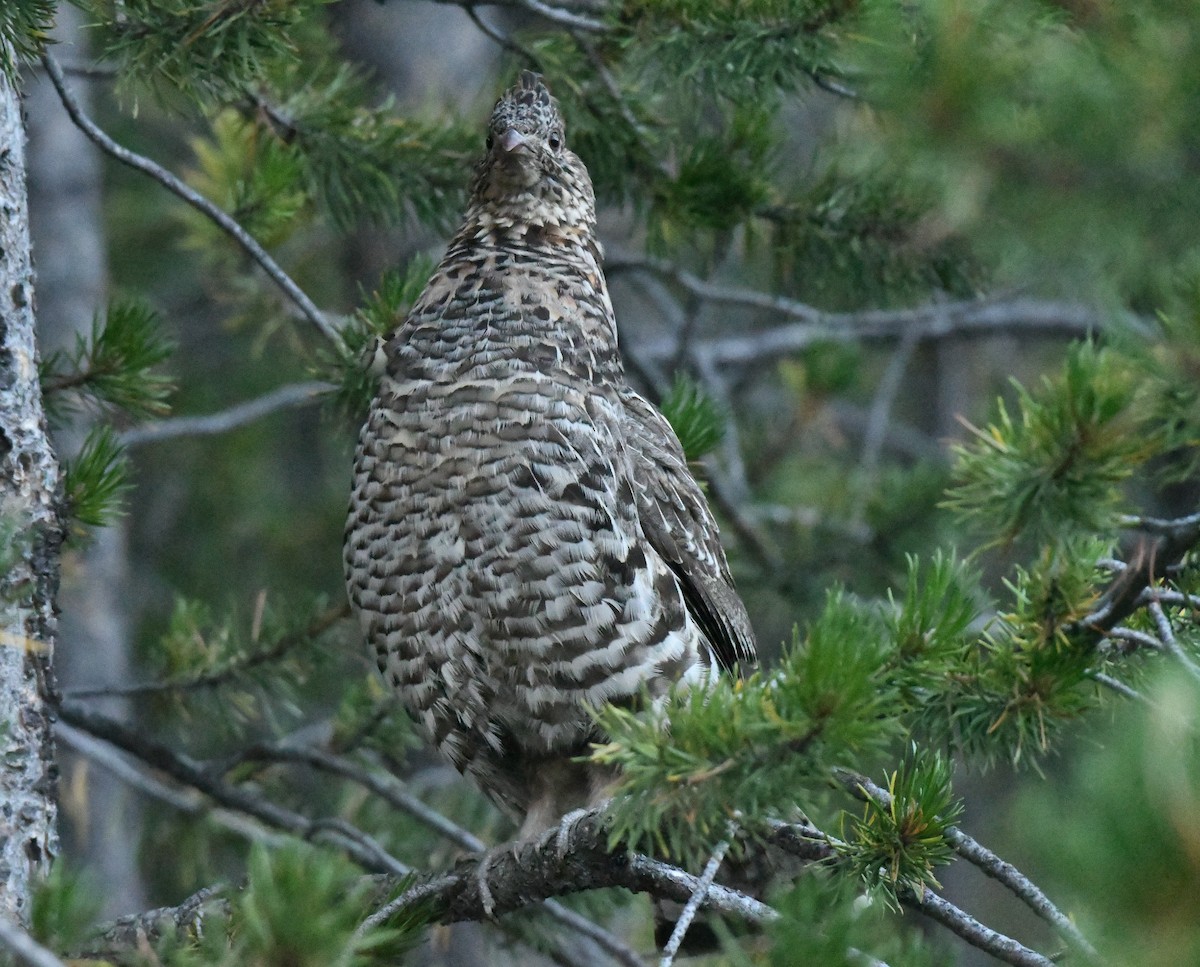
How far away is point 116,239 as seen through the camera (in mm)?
6379

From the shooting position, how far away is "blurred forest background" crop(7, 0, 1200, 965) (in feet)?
4.60

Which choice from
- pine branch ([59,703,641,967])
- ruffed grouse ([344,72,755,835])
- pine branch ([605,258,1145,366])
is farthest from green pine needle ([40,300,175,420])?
pine branch ([605,258,1145,366])

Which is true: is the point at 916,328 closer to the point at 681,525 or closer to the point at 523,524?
the point at 681,525

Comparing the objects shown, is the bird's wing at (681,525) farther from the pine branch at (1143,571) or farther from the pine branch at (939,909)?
the pine branch at (1143,571)

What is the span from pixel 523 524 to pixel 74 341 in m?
2.29

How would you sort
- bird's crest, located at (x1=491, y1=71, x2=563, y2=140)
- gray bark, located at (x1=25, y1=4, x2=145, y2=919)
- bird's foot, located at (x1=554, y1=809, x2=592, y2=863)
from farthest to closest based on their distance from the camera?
1. gray bark, located at (x1=25, y1=4, x2=145, y2=919)
2. bird's crest, located at (x1=491, y1=71, x2=563, y2=140)
3. bird's foot, located at (x1=554, y1=809, x2=592, y2=863)

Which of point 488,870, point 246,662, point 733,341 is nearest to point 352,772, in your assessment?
point 246,662

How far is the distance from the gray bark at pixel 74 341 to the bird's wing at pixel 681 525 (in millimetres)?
2085

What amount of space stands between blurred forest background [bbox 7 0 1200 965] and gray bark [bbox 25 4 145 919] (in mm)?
14

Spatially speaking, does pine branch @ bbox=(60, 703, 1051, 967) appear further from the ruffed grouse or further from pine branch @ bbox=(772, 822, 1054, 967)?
the ruffed grouse

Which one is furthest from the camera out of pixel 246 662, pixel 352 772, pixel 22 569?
pixel 352 772

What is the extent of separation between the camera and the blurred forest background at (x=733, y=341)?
1.40 metres

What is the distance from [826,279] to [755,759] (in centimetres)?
187

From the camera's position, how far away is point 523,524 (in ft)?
8.38
